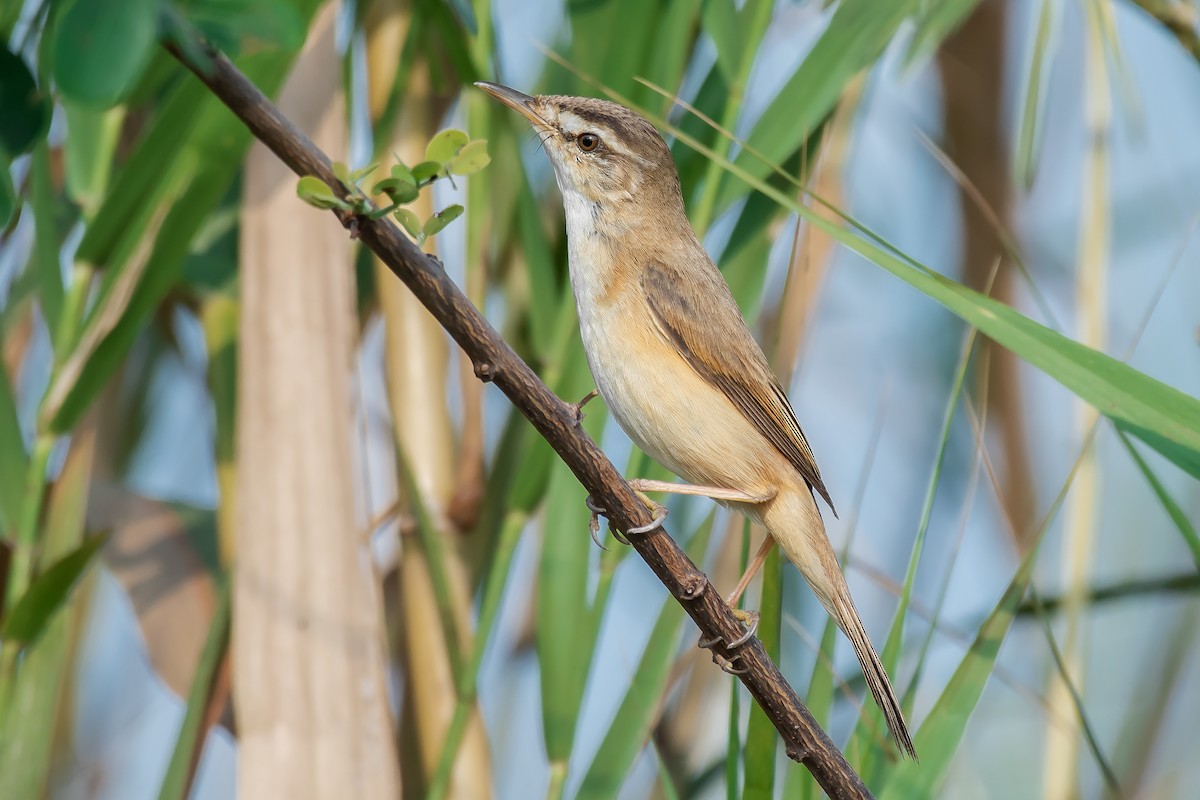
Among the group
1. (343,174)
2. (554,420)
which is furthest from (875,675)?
(343,174)

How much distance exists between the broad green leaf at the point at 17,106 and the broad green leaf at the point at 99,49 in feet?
0.69

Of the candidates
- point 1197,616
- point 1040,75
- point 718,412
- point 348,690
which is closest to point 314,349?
point 348,690

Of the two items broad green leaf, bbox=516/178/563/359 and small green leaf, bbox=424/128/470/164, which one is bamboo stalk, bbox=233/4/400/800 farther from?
small green leaf, bbox=424/128/470/164

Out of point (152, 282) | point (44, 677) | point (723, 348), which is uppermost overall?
point (723, 348)

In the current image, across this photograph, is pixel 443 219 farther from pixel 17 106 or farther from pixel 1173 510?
pixel 1173 510

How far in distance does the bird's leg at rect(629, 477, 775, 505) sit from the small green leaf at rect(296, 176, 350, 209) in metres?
0.90

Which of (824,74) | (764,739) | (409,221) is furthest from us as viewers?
Answer: (824,74)

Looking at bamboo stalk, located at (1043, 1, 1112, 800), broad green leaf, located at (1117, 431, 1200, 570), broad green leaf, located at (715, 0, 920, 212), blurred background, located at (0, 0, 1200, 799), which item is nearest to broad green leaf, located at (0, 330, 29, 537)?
blurred background, located at (0, 0, 1200, 799)

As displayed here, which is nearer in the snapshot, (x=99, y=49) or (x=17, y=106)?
(x=99, y=49)

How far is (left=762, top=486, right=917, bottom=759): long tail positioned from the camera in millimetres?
1905

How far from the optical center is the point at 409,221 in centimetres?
138

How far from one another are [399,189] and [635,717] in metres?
1.21

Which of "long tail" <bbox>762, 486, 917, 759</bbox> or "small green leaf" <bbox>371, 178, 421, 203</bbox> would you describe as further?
"long tail" <bbox>762, 486, 917, 759</bbox>

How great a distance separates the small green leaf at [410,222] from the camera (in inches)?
53.7
